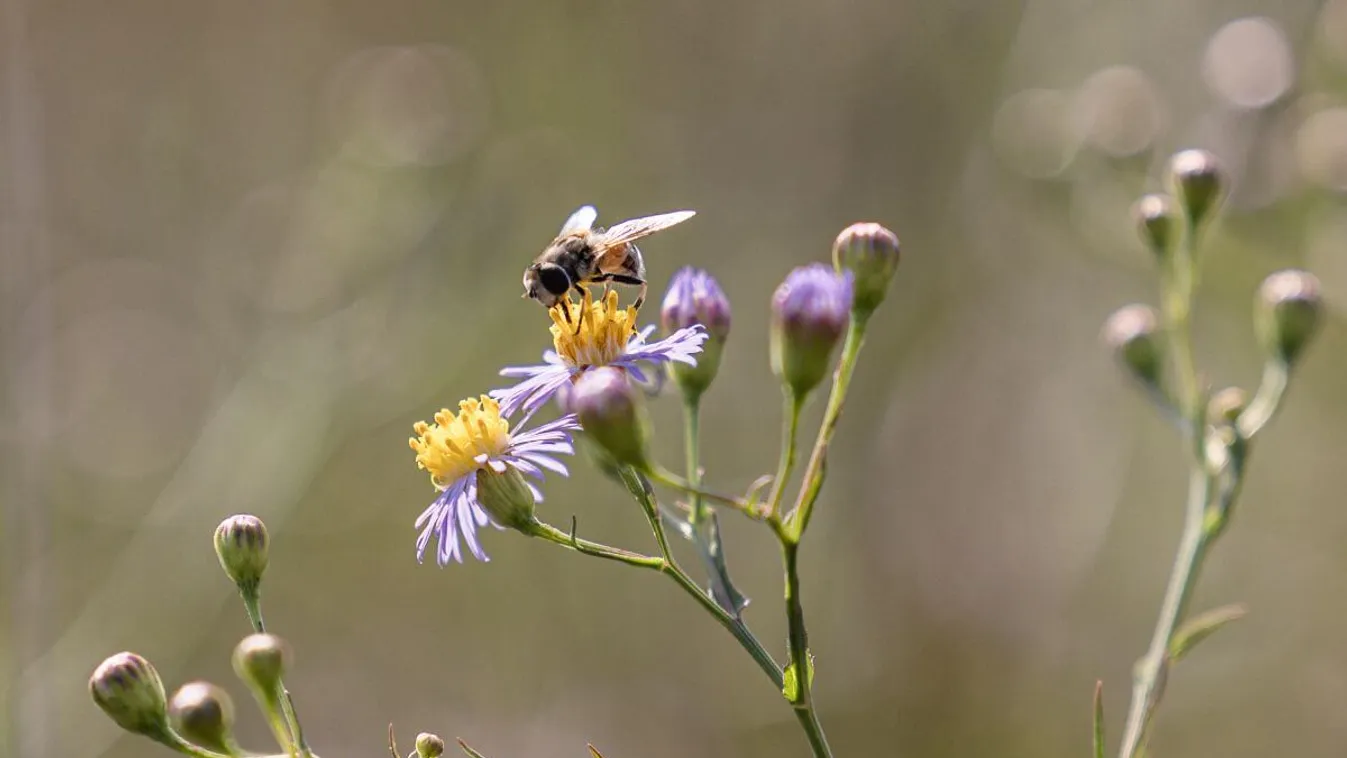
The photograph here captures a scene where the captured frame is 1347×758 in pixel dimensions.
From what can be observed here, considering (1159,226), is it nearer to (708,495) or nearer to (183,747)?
(708,495)

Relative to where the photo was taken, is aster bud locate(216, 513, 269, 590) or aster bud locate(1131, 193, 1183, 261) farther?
aster bud locate(1131, 193, 1183, 261)

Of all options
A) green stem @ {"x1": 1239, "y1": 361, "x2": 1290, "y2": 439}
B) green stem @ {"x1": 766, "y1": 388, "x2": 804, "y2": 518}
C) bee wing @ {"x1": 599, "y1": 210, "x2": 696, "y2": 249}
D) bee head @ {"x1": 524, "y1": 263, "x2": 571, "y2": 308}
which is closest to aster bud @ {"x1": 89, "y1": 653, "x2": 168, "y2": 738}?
bee head @ {"x1": 524, "y1": 263, "x2": 571, "y2": 308}

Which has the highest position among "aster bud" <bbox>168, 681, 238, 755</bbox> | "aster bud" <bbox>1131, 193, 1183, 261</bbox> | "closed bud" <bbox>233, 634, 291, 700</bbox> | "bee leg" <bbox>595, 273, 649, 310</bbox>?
"aster bud" <bbox>1131, 193, 1183, 261</bbox>

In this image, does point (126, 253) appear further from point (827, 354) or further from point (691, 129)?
point (827, 354)

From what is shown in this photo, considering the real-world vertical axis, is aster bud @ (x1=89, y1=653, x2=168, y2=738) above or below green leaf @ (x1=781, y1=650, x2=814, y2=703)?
below

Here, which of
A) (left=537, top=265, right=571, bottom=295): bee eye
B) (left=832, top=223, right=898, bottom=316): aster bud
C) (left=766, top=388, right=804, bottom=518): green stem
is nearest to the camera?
(left=766, top=388, right=804, bottom=518): green stem

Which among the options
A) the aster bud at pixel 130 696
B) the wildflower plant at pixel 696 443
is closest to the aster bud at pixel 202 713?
the wildflower plant at pixel 696 443

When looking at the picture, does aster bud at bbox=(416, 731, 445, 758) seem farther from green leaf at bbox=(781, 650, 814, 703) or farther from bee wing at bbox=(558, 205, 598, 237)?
bee wing at bbox=(558, 205, 598, 237)

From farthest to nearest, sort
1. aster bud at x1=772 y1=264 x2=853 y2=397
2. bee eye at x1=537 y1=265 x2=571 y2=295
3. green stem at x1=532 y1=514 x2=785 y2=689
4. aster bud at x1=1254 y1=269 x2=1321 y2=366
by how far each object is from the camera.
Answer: aster bud at x1=1254 y1=269 x2=1321 y2=366 → bee eye at x1=537 y1=265 x2=571 y2=295 → aster bud at x1=772 y1=264 x2=853 y2=397 → green stem at x1=532 y1=514 x2=785 y2=689
